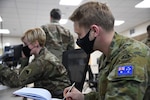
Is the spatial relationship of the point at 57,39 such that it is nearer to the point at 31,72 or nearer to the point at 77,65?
the point at 77,65

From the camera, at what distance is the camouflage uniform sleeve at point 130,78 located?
0.74m

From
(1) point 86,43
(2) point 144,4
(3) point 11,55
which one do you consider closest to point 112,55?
(1) point 86,43

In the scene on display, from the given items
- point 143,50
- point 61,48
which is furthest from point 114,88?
point 61,48

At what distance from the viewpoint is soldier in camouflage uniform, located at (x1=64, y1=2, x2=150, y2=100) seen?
0.75 m

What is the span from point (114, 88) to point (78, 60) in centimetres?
116

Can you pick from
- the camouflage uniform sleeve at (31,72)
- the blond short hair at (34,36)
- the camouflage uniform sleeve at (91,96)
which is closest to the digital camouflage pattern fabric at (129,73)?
the camouflage uniform sleeve at (91,96)

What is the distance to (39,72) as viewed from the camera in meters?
1.67

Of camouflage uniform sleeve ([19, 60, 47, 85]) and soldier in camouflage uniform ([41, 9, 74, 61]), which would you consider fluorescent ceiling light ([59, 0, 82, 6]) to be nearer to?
soldier in camouflage uniform ([41, 9, 74, 61])

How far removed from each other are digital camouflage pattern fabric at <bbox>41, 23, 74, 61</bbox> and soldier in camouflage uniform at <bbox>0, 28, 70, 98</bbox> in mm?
981

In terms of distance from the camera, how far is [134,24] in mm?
9141

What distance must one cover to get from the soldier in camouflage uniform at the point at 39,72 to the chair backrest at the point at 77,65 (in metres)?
0.08

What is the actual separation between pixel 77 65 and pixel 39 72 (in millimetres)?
414

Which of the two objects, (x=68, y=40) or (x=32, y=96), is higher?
(x=68, y=40)

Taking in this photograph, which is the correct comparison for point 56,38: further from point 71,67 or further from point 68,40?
point 71,67
